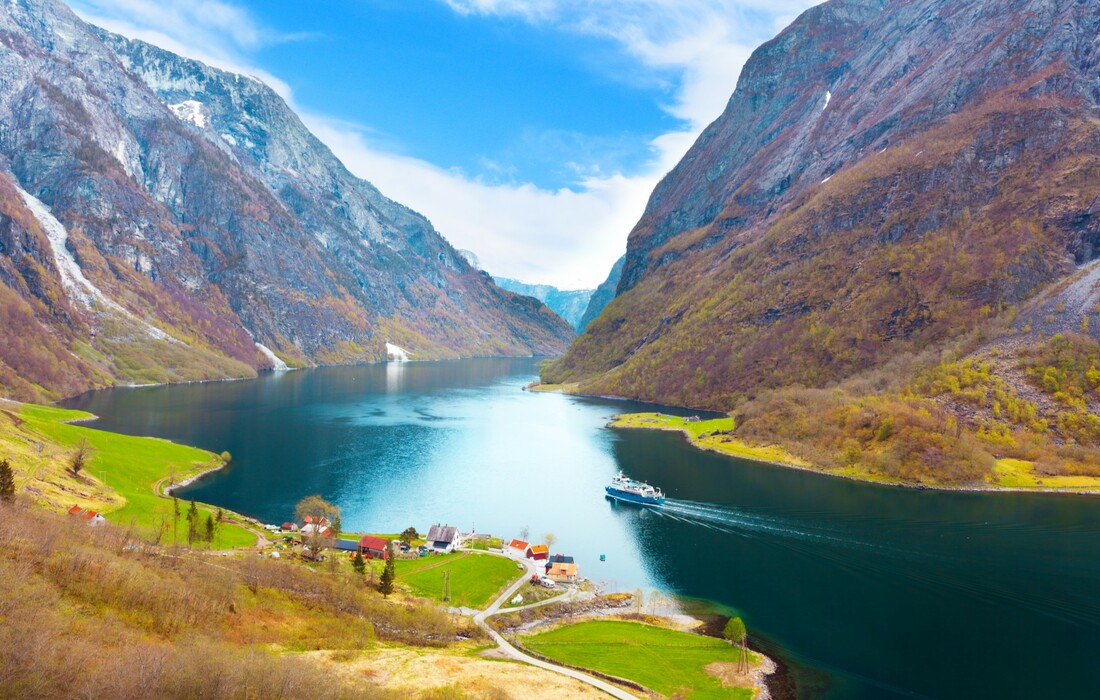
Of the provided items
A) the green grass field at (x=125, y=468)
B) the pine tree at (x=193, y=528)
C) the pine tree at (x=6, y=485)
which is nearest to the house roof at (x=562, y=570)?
the green grass field at (x=125, y=468)

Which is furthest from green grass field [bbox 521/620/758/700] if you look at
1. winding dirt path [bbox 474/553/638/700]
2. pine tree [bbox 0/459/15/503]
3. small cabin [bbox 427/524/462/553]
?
pine tree [bbox 0/459/15/503]

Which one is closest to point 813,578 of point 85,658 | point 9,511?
point 85,658

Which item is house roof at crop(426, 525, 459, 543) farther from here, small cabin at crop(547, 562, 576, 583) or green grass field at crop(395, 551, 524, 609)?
small cabin at crop(547, 562, 576, 583)

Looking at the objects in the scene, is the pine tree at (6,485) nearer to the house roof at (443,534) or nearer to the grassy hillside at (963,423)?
the house roof at (443,534)

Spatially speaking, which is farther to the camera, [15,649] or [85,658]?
[85,658]

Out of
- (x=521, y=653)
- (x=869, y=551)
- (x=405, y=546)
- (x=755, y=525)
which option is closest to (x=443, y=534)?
(x=405, y=546)

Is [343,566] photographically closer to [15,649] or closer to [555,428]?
[15,649]
